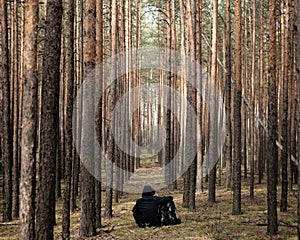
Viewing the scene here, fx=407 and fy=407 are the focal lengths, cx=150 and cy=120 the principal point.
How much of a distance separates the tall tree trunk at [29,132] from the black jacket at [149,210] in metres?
4.88

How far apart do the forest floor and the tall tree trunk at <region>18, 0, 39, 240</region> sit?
367 cm

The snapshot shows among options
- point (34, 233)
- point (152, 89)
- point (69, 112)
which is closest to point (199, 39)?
point (69, 112)

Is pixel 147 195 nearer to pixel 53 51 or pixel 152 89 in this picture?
pixel 53 51

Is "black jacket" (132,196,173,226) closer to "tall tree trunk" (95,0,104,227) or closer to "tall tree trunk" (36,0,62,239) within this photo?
"tall tree trunk" (95,0,104,227)

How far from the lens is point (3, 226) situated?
1213 centimetres

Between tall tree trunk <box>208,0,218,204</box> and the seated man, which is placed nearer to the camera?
the seated man

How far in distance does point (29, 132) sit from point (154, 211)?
5561 mm

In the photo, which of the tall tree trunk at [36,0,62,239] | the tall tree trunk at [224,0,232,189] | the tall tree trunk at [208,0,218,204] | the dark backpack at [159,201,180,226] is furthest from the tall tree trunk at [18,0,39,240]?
the tall tree trunk at [224,0,232,189]

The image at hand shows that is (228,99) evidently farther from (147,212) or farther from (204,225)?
(147,212)

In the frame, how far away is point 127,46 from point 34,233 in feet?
47.8

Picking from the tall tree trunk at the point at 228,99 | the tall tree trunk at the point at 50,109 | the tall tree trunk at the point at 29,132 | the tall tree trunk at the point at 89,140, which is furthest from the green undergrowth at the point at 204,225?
the tall tree trunk at the point at 29,132

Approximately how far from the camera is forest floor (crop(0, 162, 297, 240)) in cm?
992

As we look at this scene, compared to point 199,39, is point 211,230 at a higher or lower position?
lower

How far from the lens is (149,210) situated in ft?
36.9
